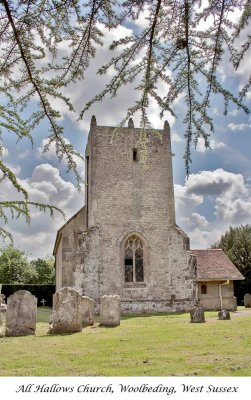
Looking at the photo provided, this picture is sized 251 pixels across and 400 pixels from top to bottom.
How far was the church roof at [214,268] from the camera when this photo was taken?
23547 millimetres

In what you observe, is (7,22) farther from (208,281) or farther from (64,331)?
(208,281)

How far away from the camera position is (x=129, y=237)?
20375 mm

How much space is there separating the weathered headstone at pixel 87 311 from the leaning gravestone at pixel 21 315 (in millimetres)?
2434

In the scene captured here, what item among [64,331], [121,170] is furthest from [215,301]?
[64,331]

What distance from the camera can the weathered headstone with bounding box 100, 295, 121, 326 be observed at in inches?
506

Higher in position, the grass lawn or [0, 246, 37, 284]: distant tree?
[0, 246, 37, 284]: distant tree

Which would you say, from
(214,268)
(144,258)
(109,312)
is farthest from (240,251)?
(109,312)

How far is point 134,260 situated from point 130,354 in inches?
512

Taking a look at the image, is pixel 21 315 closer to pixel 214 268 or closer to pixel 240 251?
pixel 214 268

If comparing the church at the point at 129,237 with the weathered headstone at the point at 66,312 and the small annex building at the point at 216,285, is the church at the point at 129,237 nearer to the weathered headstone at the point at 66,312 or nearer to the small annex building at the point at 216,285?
the small annex building at the point at 216,285

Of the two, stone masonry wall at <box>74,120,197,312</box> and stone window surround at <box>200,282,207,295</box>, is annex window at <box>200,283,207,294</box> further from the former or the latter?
stone masonry wall at <box>74,120,197,312</box>

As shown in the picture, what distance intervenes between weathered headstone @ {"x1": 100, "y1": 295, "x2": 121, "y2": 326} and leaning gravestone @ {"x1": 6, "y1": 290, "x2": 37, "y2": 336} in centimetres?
271

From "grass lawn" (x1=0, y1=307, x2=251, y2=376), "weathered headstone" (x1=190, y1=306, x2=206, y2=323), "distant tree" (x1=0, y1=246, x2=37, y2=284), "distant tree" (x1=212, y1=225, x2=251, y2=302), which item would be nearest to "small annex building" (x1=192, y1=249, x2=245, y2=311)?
"distant tree" (x1=212, y1=225, x2=251, y2=302)
